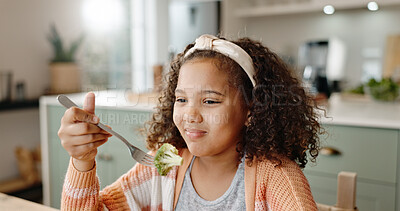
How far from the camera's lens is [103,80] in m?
3.03

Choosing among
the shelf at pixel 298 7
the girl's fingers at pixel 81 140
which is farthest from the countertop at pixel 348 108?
the shelf at pixel 298 7

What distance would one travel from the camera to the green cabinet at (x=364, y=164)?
1.41 meters

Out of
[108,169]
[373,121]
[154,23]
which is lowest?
[108,169]

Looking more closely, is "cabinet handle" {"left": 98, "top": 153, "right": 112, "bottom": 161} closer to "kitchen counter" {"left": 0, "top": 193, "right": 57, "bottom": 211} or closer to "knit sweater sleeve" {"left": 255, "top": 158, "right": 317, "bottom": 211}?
"kitchen counter" {"left": 0, "top": 193, "right": 57, "bottom": 211}

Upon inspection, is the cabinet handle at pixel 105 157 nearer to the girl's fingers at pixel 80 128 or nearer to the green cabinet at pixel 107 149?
the green cabinet at pixel 107 149

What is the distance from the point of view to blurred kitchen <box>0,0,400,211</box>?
1485mm

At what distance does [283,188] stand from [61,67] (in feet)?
6.79

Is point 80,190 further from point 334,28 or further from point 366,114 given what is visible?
point 334,28

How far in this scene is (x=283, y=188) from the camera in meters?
0.77

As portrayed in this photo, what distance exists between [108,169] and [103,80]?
121cm

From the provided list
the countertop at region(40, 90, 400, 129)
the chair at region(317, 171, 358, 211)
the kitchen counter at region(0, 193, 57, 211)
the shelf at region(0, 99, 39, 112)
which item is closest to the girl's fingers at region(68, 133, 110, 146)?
the kitchen counter at region(0, 193, 57, 211)

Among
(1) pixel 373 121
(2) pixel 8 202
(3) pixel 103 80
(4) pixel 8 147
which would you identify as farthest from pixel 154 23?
(2) pixel 8 202

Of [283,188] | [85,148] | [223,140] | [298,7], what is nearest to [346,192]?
[283,188]

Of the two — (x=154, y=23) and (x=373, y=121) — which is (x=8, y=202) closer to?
(x=373, y=121)
